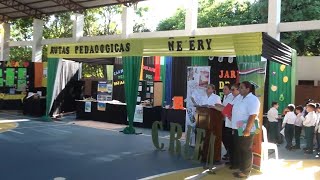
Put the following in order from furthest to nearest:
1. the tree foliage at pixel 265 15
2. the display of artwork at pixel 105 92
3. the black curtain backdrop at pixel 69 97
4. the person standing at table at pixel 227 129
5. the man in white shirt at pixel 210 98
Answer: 1. the tree foliage at pixel 265 15
2. the display of artwork at pixel 105 92
3. the black curtain backdrop at pixel 69 97
4. the man in white shirt at pixel 210 98
5. the person standing at table at pixel 227 129

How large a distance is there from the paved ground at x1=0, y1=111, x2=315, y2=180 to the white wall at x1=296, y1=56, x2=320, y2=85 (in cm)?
823

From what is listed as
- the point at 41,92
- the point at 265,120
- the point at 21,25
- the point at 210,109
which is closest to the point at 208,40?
the point at 210,109

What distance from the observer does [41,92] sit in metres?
16.4

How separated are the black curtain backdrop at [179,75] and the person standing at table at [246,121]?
297 inches

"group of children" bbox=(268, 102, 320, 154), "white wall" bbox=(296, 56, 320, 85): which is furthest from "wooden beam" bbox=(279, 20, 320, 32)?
"group of children" bbox=(268, 102, 320, 154)

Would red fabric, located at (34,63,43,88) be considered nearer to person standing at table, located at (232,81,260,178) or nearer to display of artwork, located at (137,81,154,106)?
display of artwork, located at (137,81,154,106)

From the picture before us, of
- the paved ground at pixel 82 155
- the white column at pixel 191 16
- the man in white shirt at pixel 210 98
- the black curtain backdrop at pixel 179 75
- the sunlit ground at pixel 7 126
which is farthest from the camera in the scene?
the white column at pixel 191 16

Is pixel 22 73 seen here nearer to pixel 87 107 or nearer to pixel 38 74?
pixel 38 74

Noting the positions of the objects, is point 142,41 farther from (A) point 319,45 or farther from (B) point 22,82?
(A) point 319,45

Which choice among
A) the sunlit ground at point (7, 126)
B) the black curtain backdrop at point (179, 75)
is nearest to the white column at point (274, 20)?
the black curtain backdrop at point (179, 75)

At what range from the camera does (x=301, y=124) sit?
9281 mm

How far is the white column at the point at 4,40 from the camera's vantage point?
27188mm

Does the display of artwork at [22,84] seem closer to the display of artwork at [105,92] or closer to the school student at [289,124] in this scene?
the display of artwork at [105,92]

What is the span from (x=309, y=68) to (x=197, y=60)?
7.79 metres
